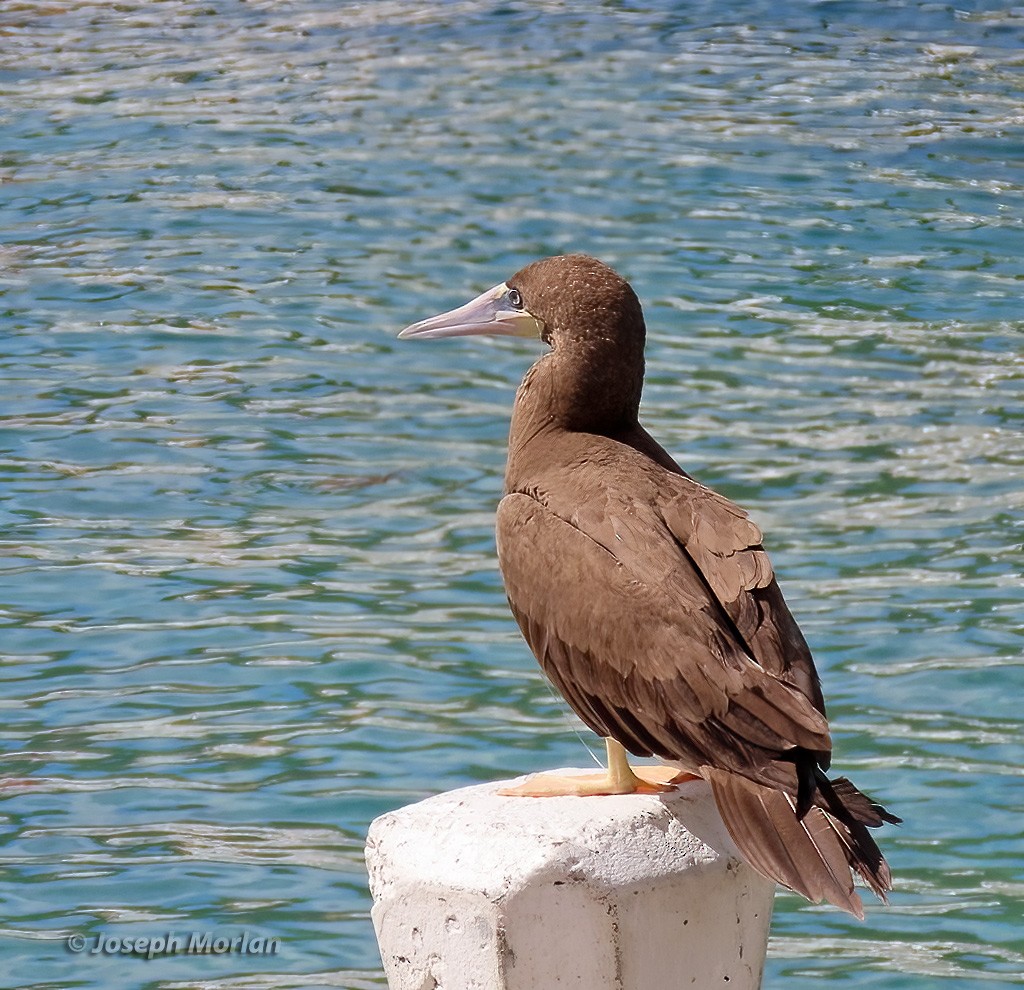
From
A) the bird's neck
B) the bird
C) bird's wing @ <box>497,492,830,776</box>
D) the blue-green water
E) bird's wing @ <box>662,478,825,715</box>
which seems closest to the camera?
the bird

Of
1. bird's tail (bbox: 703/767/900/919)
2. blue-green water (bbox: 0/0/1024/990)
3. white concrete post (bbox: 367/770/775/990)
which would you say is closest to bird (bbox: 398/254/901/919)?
bird's tail (bbox: 703/767/900/919)

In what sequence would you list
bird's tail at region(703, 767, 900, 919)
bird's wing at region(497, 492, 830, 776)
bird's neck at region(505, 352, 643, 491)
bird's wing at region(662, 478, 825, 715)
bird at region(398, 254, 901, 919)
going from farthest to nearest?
bird's neck at region(505, 352, 643, 491) → bird's wing at region(662, 478, 825, 715) → bird's wing at region(497, 492, 830, 776) → bird at region(398, 254, 901, 919) → bird's tail at region(703, 767, 900, 919)

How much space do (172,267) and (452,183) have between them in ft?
6.82

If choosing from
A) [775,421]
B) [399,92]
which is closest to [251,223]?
[399,92]

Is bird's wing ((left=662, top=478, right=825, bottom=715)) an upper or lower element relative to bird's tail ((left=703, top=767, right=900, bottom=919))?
upper

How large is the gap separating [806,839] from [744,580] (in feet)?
1.81

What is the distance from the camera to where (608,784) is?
3217 mm

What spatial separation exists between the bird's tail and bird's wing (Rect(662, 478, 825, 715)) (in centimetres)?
21

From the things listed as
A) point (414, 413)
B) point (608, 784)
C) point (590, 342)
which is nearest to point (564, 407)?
point (590, 342)

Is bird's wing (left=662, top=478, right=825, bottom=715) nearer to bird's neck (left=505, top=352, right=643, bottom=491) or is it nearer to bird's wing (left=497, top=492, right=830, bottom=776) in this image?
bird's wing (left=497, top=492, right=830, bottom=776)

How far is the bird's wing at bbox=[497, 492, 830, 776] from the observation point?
2.99 meters

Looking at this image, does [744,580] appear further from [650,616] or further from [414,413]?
[414,413]

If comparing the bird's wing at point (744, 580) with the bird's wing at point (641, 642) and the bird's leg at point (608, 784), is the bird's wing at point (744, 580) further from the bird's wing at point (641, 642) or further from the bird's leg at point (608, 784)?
the bird's leg at point (608, 784)

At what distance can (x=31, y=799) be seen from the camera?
5145mm
